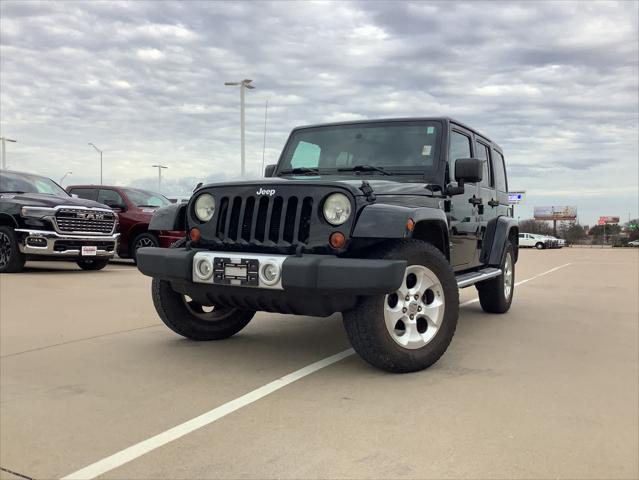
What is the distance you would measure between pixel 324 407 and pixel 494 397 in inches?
42.3

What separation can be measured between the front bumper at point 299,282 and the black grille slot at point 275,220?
24 centimetres

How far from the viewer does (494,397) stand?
146 inches

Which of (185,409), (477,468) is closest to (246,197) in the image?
(185,409)

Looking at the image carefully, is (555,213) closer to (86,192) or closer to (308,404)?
(86,192)

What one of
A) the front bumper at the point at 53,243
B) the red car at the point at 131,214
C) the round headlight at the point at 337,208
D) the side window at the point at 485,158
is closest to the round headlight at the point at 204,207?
the round headlight at the point at 337,208

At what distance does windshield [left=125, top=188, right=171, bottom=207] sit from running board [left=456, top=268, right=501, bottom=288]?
334 inches

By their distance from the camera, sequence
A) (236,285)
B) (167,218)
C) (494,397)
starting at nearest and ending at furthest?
1. (494,397)
2. (236,285)
3. (167,218)

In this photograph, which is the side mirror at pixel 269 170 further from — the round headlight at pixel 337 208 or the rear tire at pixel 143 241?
the rear tire at pixel 143 241

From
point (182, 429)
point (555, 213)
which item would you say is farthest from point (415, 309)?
point (555, 213)

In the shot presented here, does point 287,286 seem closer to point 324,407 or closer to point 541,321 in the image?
point 324,407

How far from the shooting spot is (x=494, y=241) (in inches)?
262

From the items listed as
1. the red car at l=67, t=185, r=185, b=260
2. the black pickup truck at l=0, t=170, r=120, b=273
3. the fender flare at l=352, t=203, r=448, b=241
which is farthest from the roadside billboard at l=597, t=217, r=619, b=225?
the fender flare at l=352, t=203, r=448, b=241

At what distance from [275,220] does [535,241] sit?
165 feet

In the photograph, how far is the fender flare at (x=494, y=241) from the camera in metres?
6.52
